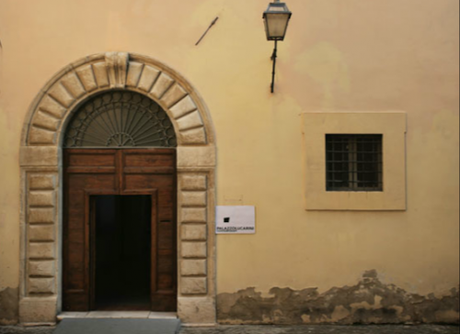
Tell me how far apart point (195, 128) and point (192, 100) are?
0.42 m

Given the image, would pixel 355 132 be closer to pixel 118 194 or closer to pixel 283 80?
pixel 283 80

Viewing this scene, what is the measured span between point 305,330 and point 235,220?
1817 millimetres

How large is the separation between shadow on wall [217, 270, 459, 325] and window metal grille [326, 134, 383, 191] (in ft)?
4.31

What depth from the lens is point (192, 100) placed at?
6.61 m

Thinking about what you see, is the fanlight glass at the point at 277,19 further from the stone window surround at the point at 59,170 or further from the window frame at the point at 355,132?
the stone window surround at the point at 59,170

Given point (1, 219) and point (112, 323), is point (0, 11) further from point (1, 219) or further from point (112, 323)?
point (112, 323)

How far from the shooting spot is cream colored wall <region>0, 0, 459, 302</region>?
21.6ft

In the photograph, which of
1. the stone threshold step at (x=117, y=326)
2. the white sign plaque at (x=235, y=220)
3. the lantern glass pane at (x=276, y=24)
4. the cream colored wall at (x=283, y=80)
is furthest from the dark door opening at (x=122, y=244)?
the lantern glass pane at (x=276, y=24)

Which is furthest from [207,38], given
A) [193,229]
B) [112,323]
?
[112,323]

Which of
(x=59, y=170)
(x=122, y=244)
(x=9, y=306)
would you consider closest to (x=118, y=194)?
(x=59, y=170)

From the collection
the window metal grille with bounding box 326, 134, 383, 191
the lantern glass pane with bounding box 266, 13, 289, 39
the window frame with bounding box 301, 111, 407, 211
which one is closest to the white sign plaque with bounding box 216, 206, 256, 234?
the window frame with bounding box 301, 111, 407, 211

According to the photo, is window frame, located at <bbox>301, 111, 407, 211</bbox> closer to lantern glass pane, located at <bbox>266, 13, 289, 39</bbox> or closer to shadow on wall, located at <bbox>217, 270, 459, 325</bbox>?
shadow on wall, located at <bbox>217, 270, 459, 325</bbox>

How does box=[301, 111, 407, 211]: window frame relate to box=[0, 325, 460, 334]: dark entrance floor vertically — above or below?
above

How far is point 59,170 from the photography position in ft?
21.9
